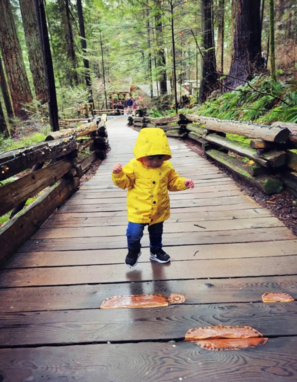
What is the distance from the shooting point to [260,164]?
14.1 ft

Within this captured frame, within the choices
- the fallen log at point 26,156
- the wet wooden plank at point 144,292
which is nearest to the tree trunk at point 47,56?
the fallen log at point 26,156

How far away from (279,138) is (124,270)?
9.05ft

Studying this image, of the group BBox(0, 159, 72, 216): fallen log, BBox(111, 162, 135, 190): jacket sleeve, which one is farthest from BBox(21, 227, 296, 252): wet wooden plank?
BBox(111, 162, 135, 190): jacket sleeve

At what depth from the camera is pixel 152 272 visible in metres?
2.55

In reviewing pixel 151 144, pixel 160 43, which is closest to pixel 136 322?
pixel 151 144

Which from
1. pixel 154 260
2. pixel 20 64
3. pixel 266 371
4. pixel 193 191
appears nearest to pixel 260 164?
pixel 193 191

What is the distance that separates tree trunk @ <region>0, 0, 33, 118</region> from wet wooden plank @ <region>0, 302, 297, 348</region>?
40.1 ft

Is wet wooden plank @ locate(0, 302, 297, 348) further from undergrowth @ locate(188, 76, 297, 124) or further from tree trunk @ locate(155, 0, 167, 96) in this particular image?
tree trunk @ locate(155, 0, 167, 96)

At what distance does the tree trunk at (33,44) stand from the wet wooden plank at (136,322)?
12446 mm

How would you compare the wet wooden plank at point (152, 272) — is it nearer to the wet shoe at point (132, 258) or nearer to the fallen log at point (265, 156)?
the wet shoe at point (132, 258)

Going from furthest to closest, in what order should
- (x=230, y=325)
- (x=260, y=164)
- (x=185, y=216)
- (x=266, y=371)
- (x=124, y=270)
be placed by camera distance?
(x=260, y=164) → (x=185, y=216) → (x=124, y=270) → (x=230, y=325) → (x=266, y=371)

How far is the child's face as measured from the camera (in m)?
2.41

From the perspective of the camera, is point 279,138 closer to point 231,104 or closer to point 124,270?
point 124,270

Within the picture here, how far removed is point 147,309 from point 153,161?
125cm
